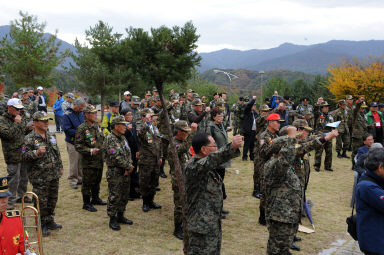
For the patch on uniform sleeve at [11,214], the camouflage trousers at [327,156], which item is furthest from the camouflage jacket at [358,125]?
the patch on uniform sleeve at [11,214]

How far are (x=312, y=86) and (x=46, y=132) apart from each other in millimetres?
35488

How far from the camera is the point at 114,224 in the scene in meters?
6.19

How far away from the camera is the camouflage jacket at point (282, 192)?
4398 millimetres

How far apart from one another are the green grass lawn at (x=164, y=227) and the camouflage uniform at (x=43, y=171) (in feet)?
1.84

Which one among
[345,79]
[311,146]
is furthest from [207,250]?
[345,79]

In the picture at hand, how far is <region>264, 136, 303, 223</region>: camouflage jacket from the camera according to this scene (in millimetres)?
4398

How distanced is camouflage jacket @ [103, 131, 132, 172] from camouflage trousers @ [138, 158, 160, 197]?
0.98 meters

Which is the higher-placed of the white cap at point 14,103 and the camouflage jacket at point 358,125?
the white cap at point 14,103

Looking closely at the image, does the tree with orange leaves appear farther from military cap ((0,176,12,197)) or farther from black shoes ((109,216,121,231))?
military cap ((0,176,12,197))

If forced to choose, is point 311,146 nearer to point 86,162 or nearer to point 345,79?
point 86,162

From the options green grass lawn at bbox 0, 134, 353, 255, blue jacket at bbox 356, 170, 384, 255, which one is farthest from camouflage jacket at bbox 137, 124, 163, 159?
blue jacket at bbox 356, 170, 384, 255

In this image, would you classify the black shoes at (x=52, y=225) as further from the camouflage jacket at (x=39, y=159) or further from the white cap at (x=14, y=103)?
the white cap at (x=14, y=103)

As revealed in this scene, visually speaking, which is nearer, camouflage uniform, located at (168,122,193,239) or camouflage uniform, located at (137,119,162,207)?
camouflage uniform, located at (168,122,193,239)

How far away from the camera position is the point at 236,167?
11430 millimetres
